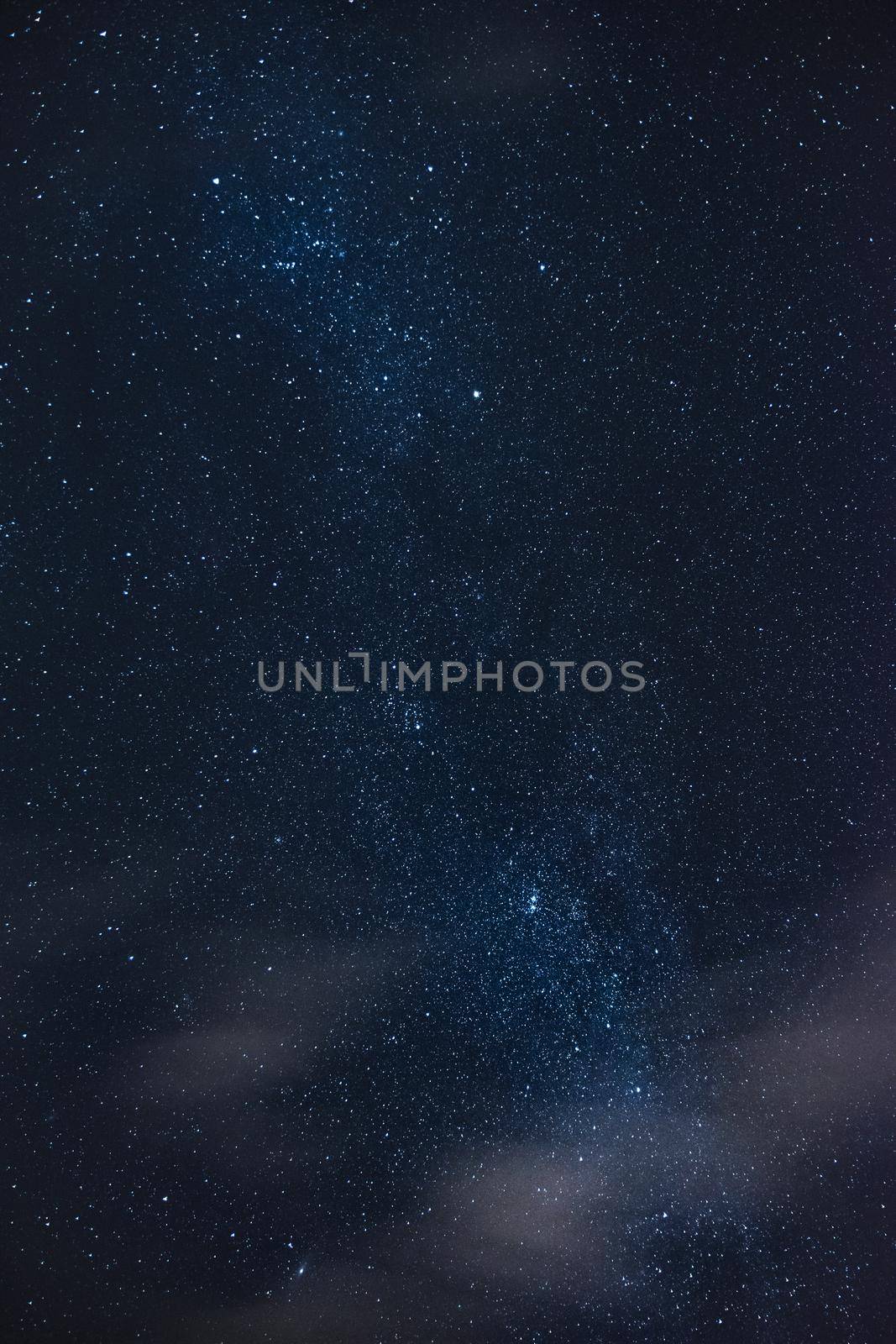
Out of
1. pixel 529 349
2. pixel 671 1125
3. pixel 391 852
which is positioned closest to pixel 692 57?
pixel 529 349

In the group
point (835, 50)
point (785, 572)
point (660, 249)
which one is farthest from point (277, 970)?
point (835, 50)

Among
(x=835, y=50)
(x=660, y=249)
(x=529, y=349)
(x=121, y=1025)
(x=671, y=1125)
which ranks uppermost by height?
(x=835, y=50)

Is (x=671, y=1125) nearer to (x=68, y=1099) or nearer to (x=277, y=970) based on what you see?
(x=277, y=970)

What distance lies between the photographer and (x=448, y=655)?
135 centimetres

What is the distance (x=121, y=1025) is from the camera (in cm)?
130

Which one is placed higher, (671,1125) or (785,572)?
(785,572)

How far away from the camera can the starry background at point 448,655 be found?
4.17 ft

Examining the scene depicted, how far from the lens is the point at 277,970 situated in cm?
132

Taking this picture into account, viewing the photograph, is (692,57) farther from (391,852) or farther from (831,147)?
(391,852)

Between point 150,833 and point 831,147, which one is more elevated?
point 831,147

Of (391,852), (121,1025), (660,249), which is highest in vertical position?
(660,249)

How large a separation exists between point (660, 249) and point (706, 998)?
1113 mm

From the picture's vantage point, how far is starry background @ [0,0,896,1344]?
127 centimetres

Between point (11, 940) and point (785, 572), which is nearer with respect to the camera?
point (11, 940)
